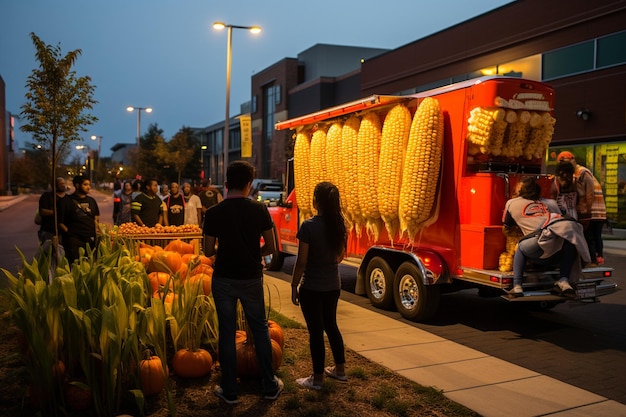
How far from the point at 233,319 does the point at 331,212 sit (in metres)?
1.23

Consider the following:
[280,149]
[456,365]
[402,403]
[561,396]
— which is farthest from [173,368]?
[280,149]

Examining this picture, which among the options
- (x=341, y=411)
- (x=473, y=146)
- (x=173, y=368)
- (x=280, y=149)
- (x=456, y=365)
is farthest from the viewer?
(x=280, y=149)

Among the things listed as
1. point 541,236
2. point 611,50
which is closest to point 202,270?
point 541,236

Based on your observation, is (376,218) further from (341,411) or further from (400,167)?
(341,411)

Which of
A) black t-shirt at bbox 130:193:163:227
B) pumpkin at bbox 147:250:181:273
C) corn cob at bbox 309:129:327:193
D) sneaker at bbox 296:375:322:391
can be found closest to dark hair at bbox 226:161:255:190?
sneaker at bbox 296:375:322:391

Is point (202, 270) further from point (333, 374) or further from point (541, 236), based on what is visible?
point (541, 236)

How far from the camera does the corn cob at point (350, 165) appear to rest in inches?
349

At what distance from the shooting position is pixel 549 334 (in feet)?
24.6

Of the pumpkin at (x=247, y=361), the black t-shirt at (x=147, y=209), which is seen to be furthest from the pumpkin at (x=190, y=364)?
the black t-shirt at (x=147, y=209)

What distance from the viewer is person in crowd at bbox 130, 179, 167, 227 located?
34.8 feet

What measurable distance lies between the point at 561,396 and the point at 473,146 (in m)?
3.41

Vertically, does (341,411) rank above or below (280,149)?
below

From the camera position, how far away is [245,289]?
4523mm

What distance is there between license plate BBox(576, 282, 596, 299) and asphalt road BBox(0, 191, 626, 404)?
0.58 m
